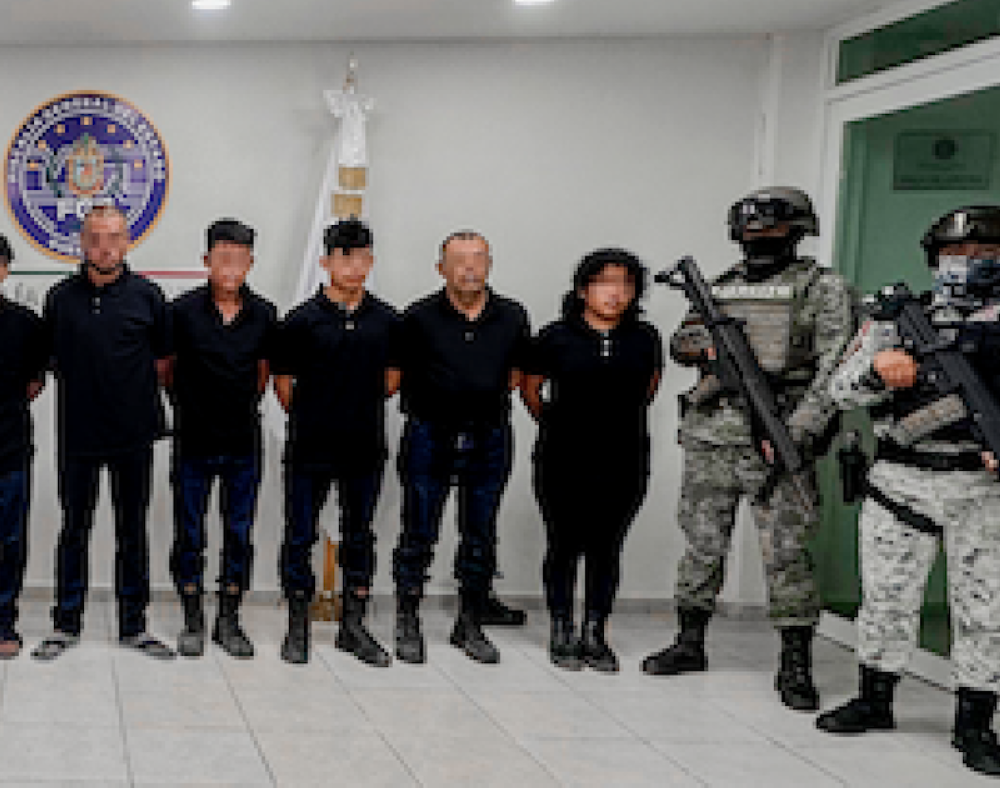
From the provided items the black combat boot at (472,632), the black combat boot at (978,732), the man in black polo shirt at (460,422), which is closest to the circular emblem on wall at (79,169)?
the man in black polo shirt at (460,422)

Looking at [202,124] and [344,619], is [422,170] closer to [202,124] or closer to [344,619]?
[202,124]

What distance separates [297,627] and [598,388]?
4.70 ft

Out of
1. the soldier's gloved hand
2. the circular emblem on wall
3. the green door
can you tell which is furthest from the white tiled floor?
the circular emblem on wall

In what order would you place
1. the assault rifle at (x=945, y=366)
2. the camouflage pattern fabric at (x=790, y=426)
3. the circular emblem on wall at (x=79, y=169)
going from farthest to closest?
the circular emblem on wall at (x=79, y=169) < the camouflage pattern fabric at (x=790, y=426) < the assault rifle at (x=945, y=366)

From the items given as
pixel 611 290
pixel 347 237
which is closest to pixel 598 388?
pixel 611 290

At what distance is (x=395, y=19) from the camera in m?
4.99

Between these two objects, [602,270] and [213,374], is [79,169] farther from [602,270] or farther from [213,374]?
[602,270]

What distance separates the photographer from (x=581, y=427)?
14.2 feet

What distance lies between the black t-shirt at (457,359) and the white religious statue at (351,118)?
1048 mm

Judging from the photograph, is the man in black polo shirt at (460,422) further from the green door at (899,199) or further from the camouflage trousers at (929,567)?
the green door at (899,199)

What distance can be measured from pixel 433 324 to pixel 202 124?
179 cm

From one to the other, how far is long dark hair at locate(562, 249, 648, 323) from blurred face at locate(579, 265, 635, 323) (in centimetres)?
1

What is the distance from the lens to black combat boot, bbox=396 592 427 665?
4.48 metres

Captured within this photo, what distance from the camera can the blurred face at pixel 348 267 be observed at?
14.1 ft
